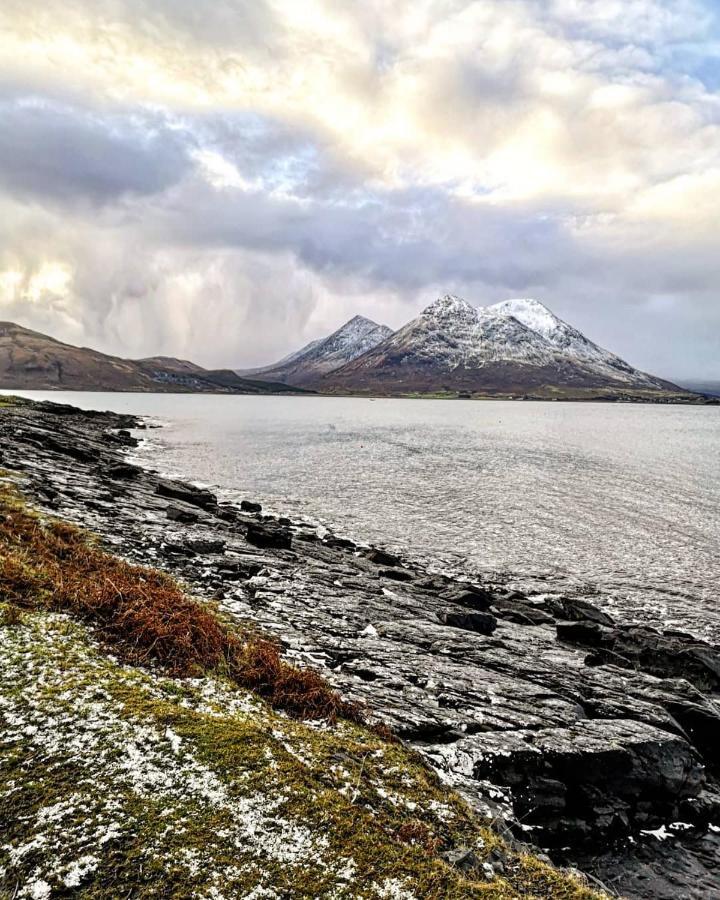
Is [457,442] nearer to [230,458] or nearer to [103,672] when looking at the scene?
[230,458]

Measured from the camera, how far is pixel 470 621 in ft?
63.4

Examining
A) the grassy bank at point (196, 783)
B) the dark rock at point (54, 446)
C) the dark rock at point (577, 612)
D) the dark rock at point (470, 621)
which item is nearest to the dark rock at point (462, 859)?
the grassy bank at point (196, 783)

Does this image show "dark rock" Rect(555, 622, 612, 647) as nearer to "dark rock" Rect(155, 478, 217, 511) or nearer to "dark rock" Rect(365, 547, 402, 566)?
"dark rock" Rect(365, 547, 402, 566)

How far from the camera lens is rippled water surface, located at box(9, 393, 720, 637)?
31.4 meters

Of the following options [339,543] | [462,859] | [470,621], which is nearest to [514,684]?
[470,621]

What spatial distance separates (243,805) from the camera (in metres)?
6.57

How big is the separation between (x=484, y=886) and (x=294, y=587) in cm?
1392

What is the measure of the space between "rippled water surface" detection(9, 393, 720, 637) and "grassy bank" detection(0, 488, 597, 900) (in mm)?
22453

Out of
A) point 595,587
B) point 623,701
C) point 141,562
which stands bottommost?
point 595,587

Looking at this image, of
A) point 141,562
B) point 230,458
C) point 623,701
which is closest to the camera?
point 623,701

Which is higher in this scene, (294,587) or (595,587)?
(294,587)

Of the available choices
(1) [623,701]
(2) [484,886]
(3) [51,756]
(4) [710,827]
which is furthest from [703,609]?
(3) [51,756]

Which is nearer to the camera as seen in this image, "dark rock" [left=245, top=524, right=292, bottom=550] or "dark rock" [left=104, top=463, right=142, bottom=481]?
"dark rock" [left=245, top=524, right=292, bottom=550]

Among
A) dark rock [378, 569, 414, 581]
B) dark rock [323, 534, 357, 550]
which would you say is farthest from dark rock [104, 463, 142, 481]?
dark rock [378, 569, 414, 581]
